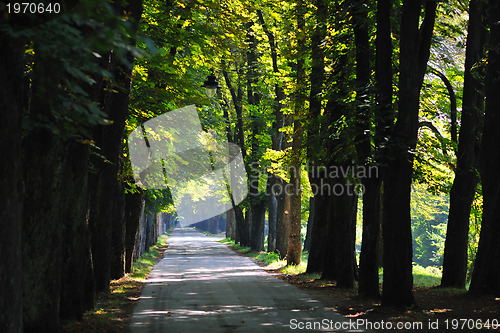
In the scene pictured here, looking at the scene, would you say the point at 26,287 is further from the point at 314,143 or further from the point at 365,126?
the point at 314,143

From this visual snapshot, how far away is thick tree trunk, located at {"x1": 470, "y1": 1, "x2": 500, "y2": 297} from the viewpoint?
13202 millimetres

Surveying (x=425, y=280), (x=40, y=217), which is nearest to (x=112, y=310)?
(x=40, y=217)

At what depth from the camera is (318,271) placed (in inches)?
824

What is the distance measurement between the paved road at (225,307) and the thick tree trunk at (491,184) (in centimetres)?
384

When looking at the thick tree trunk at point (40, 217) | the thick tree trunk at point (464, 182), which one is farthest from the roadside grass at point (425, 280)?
the thick tree trunk at point (40, 217)

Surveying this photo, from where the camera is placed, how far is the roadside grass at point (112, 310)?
9.65 m

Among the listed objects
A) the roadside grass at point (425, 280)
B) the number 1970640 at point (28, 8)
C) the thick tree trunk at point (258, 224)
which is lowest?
the roadside grass at point (425, 280)

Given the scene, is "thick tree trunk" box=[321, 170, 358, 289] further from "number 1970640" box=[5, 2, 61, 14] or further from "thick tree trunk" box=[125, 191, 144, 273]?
"number 1970640" box=[5, 2, 61, 14]

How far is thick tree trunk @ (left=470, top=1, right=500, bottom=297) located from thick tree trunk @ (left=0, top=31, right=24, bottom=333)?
1035 centimetres

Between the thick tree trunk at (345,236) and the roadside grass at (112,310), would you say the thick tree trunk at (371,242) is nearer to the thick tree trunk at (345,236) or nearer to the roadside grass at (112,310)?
the thick tree trunk at (345,236)

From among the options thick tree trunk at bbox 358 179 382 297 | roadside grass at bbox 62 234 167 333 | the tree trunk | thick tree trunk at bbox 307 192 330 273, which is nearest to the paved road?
roadside grass at bbox 62 234 167 333

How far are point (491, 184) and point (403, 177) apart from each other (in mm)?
3107

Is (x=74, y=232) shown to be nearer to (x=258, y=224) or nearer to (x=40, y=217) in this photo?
(x=40, y=217)

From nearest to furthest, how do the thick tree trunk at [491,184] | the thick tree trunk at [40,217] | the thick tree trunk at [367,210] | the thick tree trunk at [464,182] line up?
1. the thick tree trunk at [40,217]
2. the thick tree trunk at [491,184]
3. the thick tree trunk at [367,210]
4. the thick tree trunk at [464,182]
